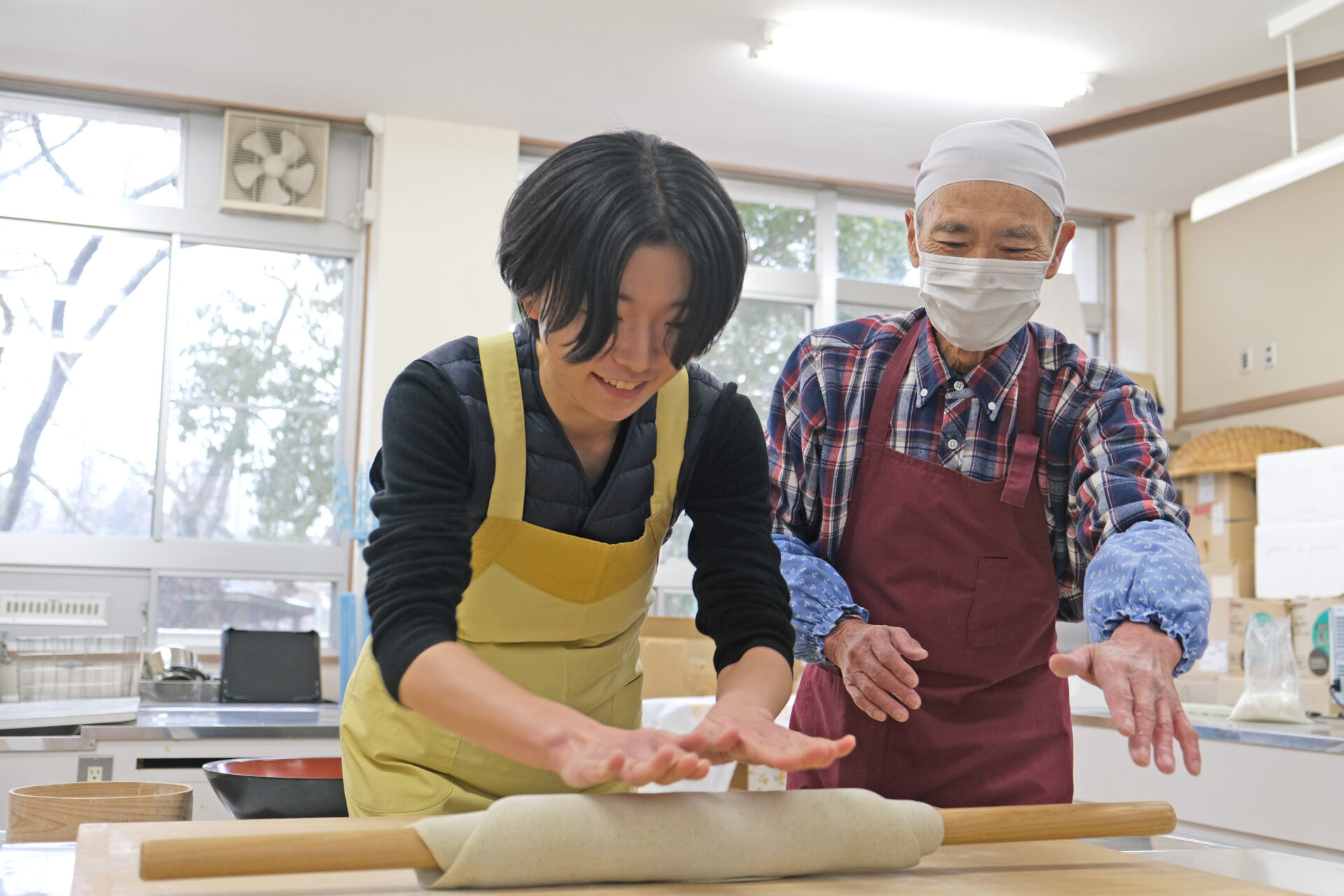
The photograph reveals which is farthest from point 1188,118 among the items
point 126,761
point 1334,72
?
point 126,761

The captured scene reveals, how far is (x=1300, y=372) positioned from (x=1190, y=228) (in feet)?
3.40

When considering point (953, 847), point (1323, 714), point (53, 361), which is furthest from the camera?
point (53, 361)

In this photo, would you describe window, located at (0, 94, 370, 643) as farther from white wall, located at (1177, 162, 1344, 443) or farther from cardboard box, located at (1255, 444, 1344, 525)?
white wall, located at (1177, 162, 1344, 443)

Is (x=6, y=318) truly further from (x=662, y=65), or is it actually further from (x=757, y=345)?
(x=757, y=345)

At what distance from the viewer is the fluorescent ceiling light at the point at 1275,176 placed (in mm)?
3609

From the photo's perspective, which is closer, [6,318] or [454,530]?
[454,530]

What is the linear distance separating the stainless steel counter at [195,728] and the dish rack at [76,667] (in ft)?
0.43

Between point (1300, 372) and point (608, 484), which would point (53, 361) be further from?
point (1300, 372)

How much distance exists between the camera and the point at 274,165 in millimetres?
4871

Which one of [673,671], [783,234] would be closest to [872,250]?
[783,234]

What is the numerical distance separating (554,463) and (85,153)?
446 centimetres

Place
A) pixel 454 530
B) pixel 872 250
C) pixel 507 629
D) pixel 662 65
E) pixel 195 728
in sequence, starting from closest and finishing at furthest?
1. pixel 454 530
2. pixel 507 629
3. pixel 195 728
4. pixel 662 65
5. pixel 872 250

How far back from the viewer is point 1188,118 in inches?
187

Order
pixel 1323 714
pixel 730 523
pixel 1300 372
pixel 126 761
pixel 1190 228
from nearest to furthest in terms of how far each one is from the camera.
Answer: pixel 730 523 → pixel 126 761 → pixel 1323 714 → pixel 1300 372 → pixel 1190 228
